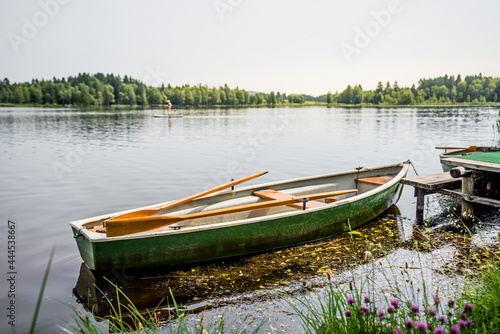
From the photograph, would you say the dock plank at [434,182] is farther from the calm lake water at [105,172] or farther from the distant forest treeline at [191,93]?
the distant forest treeline at [191,93]

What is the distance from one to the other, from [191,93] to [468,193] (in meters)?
144

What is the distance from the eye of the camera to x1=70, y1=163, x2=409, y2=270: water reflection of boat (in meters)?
5.49

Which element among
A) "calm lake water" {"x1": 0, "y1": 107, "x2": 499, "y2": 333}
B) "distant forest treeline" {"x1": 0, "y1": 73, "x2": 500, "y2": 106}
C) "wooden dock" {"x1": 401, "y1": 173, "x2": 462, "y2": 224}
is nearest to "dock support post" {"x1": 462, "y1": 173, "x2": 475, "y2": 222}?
"wooden dock" {"x1": 401, "y1": 173, "x2": 462, "y2": 224}

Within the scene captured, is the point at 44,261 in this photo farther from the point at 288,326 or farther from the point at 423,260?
the point at 423,260

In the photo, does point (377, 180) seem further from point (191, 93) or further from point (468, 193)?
point (191, 93)

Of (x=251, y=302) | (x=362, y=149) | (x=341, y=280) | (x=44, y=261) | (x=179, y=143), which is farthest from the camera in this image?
(x=179, y=143)

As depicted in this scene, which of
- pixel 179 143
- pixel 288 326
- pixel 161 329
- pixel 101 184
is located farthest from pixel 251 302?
pixel 179 143

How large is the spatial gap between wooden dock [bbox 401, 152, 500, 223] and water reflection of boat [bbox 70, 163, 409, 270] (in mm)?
646

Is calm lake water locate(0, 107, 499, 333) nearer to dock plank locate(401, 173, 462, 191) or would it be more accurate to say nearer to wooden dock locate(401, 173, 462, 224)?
wooden dock locate(401, 173, 462, 224)

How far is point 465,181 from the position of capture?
776 centimetres

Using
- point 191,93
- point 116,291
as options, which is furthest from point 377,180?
point 191,93

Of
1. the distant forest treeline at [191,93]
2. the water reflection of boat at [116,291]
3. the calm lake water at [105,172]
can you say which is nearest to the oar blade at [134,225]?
the water reflection of boat at [116,291]

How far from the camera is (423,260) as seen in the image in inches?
241

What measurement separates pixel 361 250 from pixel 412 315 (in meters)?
4.62
